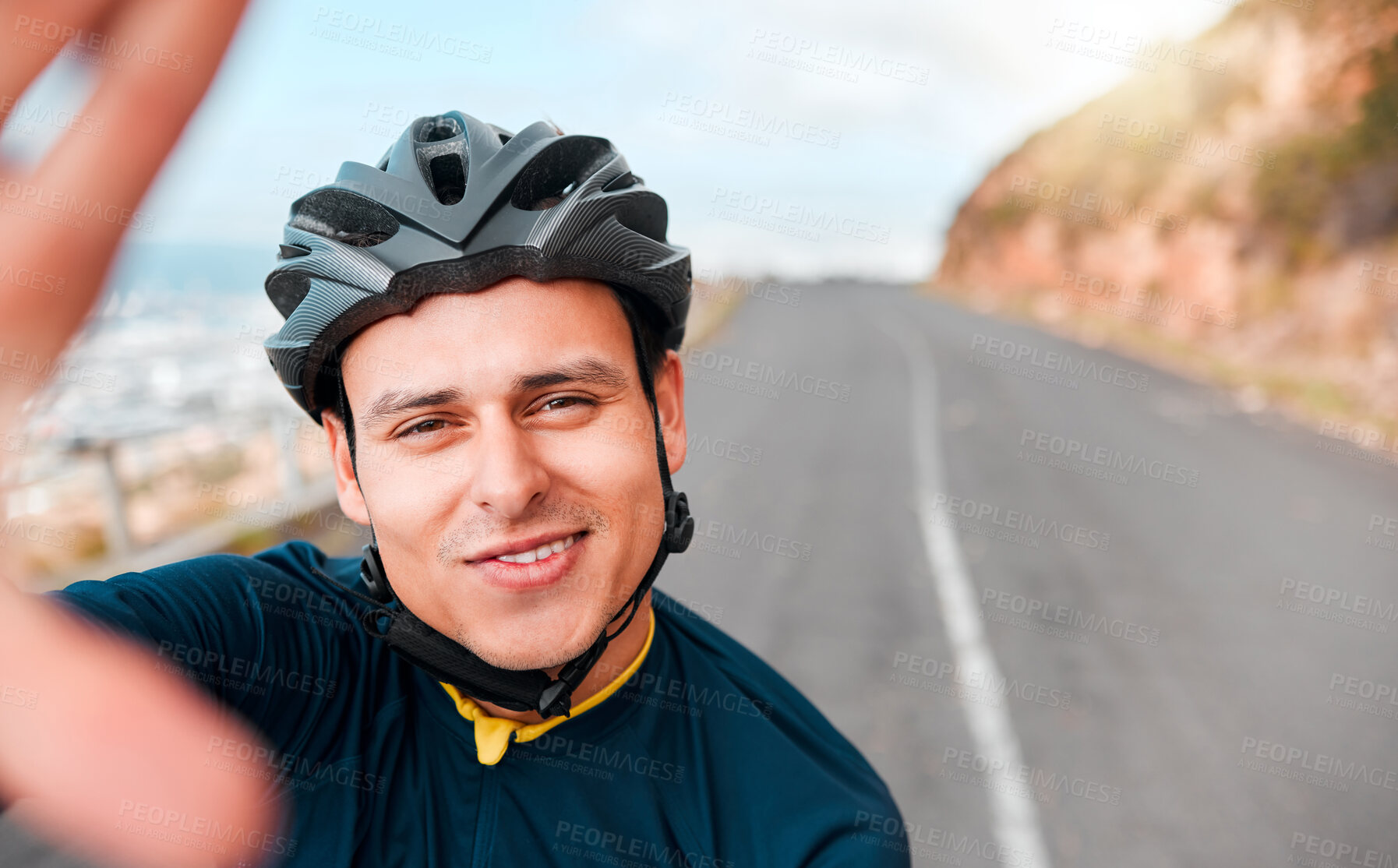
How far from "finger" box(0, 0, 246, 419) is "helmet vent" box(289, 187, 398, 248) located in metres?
0.96

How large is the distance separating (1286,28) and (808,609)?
24.7 metres

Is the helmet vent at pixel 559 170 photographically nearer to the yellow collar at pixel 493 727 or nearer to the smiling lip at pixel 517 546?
the smiling lip at pixel 517 546

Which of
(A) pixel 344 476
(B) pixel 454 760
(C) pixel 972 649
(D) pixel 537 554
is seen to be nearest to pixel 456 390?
(D) pixel 537 554

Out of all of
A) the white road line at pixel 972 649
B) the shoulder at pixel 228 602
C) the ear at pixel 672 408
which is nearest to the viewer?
the shoulder at pixel 228 602

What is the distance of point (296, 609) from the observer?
1.75 meters

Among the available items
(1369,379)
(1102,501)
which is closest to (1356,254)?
(1369,379)

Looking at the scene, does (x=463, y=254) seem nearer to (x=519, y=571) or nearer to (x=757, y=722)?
(x=519, y=571)

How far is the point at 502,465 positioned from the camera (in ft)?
5.16

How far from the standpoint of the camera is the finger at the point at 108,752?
99 cm

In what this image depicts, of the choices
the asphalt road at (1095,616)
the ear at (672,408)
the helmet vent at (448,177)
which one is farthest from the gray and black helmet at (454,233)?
the asphalt road at (1095,616)

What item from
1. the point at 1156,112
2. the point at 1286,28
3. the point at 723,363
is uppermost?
the point at 1286,28

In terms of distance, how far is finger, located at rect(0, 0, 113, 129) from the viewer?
642 mm

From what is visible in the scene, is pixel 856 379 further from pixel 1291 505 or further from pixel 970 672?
pixel 970 672

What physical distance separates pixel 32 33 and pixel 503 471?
1.00 m
